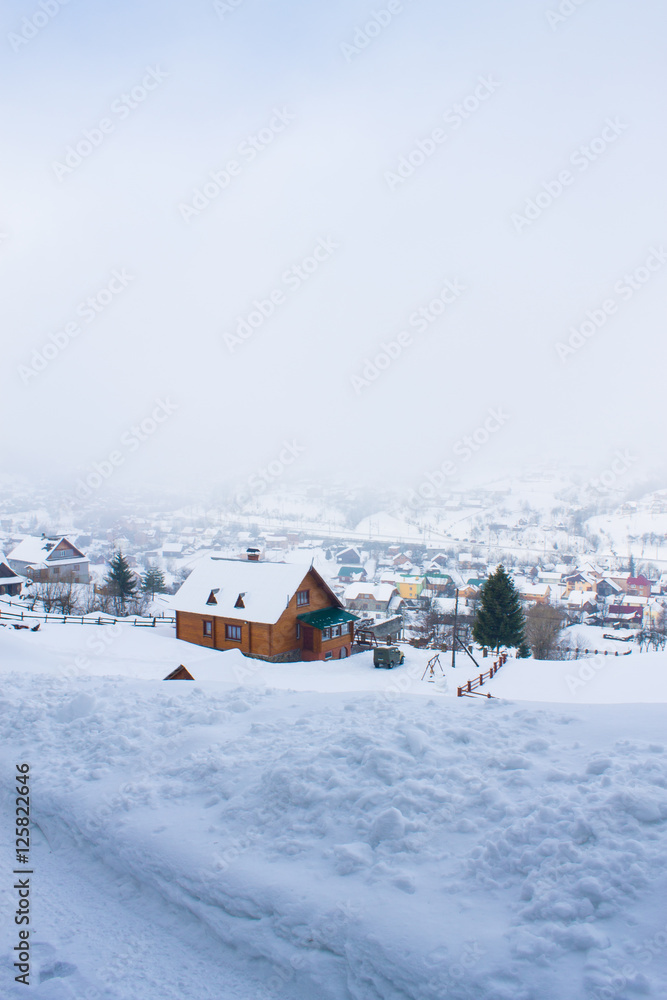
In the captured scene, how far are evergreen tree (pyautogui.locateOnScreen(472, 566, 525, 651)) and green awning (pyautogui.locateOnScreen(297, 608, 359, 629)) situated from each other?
30.6ft

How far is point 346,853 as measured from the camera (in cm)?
475

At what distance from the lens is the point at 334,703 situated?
886 centimetres

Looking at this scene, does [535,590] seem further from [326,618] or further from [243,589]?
[243,589]

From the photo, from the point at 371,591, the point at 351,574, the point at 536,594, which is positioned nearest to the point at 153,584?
the point at 371,591

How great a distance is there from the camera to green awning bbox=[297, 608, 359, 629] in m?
26.8

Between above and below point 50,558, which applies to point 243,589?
below

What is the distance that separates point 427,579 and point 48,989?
282 feet

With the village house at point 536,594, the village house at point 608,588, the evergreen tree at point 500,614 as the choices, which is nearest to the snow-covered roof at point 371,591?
the village house at point 536,594

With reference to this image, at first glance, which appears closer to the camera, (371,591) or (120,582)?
(120,582)

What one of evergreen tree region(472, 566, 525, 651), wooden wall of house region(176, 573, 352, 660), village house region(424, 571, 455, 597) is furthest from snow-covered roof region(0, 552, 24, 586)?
village house region(424, 571, 455, 597)

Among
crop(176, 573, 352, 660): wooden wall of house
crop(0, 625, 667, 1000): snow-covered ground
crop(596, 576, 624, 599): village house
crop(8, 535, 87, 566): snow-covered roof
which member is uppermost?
crop(8, 535, 87, 566): snow-covered roof

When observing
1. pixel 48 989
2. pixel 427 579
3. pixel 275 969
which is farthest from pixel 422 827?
pixel 427 579

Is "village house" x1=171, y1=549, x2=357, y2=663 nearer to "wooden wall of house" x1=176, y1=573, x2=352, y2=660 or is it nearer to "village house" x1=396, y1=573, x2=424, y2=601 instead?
"wooden wall of house" x1=176, y1=573, x2=352, y2=660

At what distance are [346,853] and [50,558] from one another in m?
64.7
